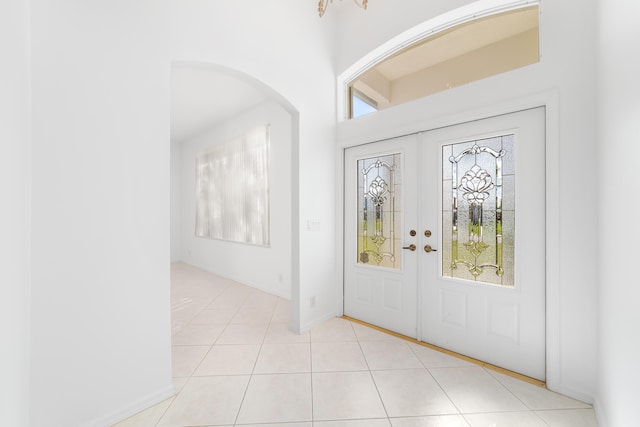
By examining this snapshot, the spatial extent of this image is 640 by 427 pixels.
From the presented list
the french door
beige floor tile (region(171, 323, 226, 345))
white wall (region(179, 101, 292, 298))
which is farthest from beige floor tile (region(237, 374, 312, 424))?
white wall (region(179, 101, 292, 298))

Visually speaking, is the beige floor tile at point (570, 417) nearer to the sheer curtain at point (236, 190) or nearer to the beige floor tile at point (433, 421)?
the beige floor tile at point (433, 421)

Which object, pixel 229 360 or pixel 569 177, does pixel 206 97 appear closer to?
pixel 229 360

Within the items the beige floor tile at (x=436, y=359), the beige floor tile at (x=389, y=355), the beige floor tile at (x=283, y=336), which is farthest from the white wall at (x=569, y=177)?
the beige floor tile at (x=283, y=336)

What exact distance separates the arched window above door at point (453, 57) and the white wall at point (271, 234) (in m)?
1.52

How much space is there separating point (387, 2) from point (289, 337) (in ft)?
12.3

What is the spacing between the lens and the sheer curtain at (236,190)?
4520 millimetres

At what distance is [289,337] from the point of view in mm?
2727

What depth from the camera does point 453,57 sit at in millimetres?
2473

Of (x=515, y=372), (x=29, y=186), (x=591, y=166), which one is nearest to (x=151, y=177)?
(x=29, y=186)

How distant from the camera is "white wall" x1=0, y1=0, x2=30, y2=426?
1.09 m

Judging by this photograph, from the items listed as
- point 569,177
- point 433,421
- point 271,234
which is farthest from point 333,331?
point 569,177

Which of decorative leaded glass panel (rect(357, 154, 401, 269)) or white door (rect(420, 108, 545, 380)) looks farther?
decorative leaded glass panel (rect(357, 154, 401, 269))

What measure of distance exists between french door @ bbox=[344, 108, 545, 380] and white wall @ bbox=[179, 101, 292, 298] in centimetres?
133

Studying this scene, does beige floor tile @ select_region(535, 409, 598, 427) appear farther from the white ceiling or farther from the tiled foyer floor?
the white ceiling
